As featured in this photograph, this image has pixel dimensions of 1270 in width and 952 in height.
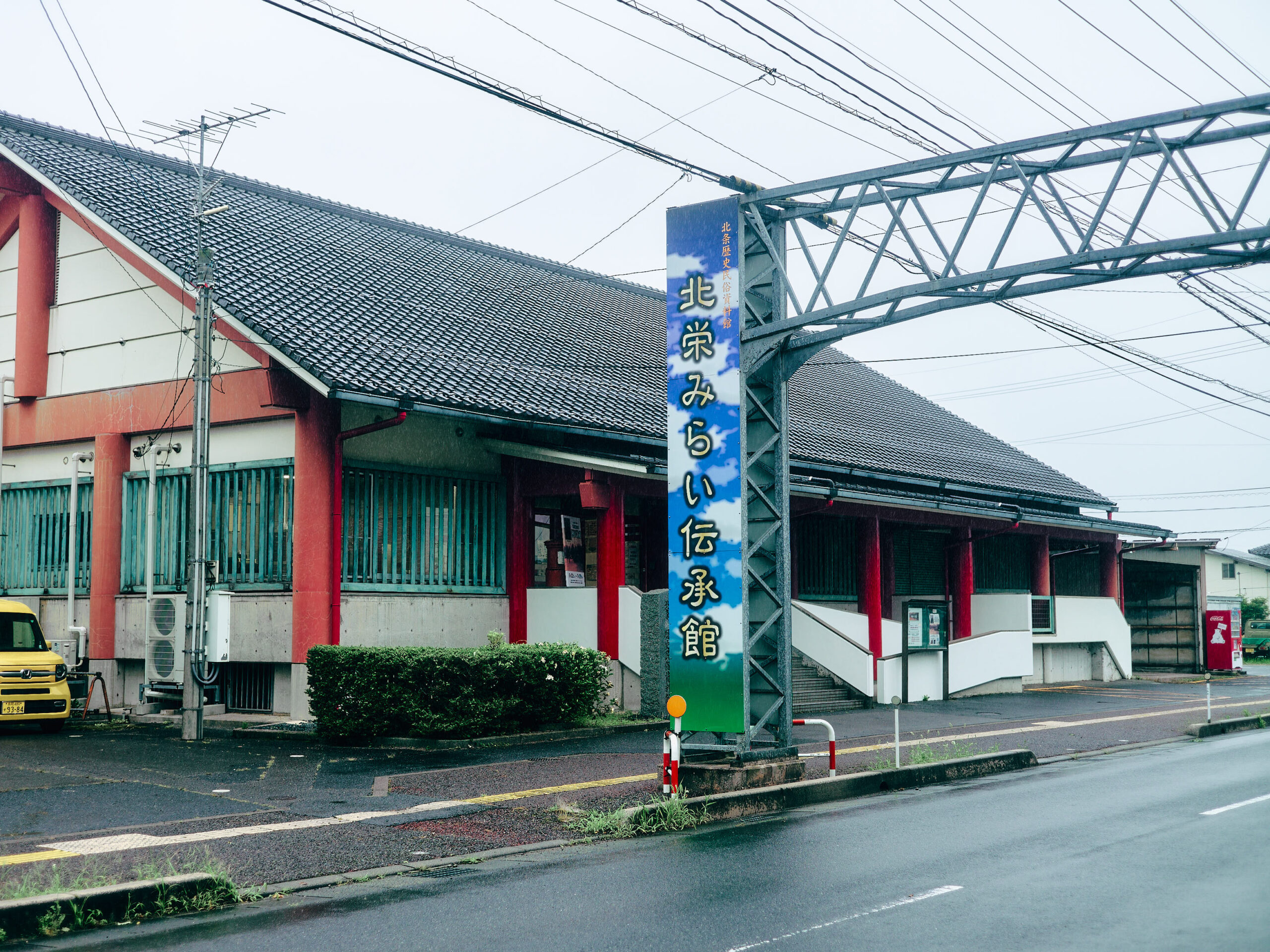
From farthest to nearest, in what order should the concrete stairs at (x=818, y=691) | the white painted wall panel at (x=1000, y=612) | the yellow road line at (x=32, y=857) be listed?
the white painted wall panel at (x=1000, y=612) < the concrete stairs at (x=818, y=691) < the yellow road line at (x=32, y=857)

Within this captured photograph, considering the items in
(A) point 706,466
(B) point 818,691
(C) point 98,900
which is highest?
(A) point 706,466

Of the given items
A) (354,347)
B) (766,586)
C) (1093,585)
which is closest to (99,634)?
(354,347)

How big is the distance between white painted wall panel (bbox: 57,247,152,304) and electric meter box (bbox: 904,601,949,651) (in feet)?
49.0

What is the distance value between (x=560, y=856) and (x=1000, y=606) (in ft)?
65.6

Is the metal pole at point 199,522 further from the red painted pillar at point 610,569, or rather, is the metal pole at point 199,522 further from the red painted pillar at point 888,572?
the red painted pillar at point 888,572

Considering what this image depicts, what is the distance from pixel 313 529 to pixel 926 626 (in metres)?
12.2

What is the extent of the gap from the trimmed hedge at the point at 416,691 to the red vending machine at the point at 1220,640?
25301 mm

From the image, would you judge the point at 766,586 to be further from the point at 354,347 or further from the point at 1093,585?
the point at 1093,585

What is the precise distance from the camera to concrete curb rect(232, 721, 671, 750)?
15.3 m

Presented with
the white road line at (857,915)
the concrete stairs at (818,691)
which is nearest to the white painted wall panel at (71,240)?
the concrete stairs at (818,691)

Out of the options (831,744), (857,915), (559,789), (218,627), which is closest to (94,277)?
(218,627)

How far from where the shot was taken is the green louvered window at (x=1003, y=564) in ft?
98.7

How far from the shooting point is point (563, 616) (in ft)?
64.1

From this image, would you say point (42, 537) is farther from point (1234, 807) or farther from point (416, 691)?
point (1234, 807)
